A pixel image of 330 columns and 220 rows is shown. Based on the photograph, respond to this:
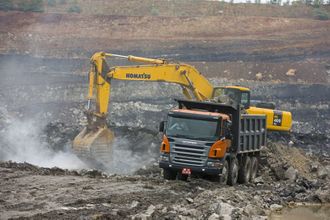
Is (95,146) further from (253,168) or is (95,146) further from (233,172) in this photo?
(253,168)

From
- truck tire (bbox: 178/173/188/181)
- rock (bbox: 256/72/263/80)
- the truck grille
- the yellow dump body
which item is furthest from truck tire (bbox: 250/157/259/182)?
rock (bbox: 256/72/263/80)

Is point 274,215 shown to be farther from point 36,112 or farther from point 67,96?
point 67,96

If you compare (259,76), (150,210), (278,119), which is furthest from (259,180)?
(259,76)

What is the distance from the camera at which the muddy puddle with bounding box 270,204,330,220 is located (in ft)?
59.3

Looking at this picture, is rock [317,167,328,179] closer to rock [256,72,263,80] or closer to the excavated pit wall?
the excavated pit wall

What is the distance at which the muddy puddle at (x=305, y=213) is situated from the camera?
1806 centimetres

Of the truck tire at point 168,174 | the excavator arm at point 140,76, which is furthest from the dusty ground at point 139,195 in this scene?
the excavator arm at point 140,76

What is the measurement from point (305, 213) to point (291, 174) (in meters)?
5.92

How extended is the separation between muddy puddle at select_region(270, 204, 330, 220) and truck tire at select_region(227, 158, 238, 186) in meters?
2.45

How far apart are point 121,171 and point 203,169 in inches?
236

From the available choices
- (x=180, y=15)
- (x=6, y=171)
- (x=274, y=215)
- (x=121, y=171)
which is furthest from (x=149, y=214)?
(x=180, y=15)

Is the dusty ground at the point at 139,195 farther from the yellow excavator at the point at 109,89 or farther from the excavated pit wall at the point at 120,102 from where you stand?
the excavated pit wall at the point at 120,102

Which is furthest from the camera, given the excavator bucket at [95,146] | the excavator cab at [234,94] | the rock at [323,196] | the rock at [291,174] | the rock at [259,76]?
the rock at [259,76]

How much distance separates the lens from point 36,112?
3603cm
